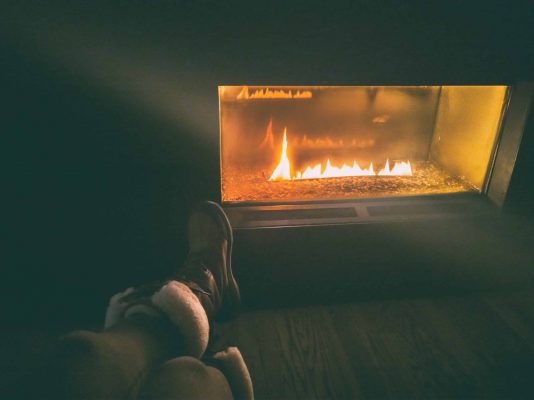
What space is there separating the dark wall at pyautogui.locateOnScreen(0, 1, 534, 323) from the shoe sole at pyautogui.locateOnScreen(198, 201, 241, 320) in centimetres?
5

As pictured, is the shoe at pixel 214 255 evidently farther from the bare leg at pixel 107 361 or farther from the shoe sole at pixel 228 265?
the bare leg at pixel 107 361

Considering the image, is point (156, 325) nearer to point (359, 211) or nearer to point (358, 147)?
point (359, 211)

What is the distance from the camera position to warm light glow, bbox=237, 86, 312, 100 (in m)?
1.39

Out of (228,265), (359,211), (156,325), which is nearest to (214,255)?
(228,265)

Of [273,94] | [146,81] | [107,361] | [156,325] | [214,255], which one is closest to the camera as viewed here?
[107,361]

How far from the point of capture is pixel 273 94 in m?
1.42

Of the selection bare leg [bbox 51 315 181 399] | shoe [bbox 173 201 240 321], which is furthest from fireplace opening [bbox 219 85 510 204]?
bare leg [bbox 51 315 181 399]

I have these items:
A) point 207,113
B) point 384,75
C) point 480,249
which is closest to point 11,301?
point 207,113

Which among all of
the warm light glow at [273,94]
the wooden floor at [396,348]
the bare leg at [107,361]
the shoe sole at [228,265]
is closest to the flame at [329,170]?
the warm light glow at [273,94]

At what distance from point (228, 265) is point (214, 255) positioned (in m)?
0.08

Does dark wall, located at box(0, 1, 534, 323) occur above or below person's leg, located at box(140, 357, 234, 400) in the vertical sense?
above

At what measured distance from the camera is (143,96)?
1188 mm

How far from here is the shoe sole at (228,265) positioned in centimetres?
130

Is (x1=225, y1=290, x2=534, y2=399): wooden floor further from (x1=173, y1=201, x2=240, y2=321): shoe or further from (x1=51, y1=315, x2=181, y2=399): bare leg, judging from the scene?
(x1=51, y1=315, x2=181, y2=399): bare leg
